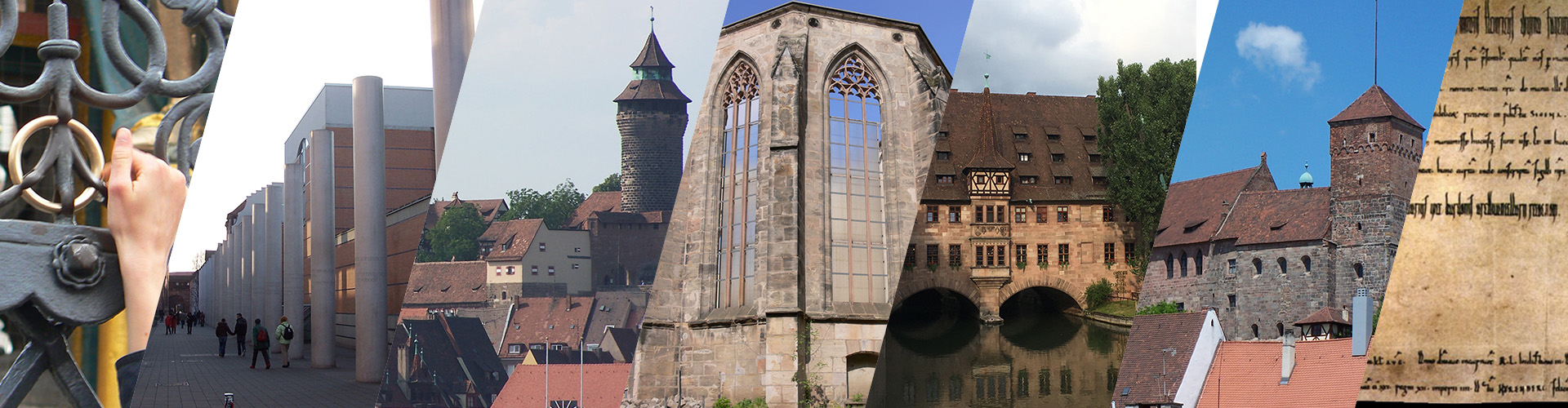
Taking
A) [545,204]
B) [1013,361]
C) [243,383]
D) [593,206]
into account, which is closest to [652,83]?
[593,206]

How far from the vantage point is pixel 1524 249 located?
7926 mm

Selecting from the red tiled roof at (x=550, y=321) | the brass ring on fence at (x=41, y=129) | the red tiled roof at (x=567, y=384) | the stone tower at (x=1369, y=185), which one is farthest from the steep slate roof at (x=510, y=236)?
the stone tower at (x=1369, y=185)

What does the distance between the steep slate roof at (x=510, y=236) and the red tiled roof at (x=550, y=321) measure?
301mm

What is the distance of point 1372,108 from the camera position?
230 inches

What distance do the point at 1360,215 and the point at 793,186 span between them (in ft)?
41.0

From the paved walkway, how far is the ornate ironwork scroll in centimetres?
100

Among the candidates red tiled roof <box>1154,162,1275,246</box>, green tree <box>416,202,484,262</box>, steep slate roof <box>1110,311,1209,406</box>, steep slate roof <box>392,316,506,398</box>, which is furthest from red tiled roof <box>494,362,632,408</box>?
red tiled roof <box>1154,162,1275,246</box>

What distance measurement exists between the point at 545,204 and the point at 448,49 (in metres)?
2.53

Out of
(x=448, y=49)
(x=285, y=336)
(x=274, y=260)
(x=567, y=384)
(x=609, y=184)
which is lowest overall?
(x=285, y=336)

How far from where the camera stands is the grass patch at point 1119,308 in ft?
20.6

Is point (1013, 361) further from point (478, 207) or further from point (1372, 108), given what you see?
point (478, 207)

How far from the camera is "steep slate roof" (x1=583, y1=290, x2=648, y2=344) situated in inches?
264

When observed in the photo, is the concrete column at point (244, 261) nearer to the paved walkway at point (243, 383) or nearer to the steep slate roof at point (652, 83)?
the paved walkway at point (243, 383)

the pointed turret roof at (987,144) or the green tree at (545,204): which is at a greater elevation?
the pointed turret roof at (987,144)
